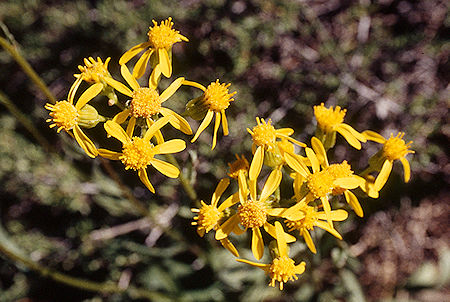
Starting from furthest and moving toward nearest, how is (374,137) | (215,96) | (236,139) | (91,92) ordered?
(236,139)
(374,137)
(215,96)
(91,92)

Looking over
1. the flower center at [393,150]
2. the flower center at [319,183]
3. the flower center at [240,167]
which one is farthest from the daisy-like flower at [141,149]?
the flower center at [393,150]

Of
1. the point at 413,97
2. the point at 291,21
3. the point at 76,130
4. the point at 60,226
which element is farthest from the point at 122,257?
the point at 413,97

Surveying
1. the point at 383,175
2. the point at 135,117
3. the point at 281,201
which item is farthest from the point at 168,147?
the point at 383,175

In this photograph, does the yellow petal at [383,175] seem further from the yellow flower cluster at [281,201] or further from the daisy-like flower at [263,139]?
the daisy-like flower at [263,139]

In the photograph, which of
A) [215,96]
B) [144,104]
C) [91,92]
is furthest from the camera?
[215,96]

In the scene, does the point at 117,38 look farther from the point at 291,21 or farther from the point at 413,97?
the point at 413,97

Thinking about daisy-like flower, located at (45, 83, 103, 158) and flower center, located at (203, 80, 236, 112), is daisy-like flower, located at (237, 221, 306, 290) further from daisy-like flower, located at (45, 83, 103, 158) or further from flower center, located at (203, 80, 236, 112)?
daisy-like flower, located at (45, 83, 103, 158)

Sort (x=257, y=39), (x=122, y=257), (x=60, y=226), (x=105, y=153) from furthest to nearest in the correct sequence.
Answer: (x=60, y=226), (x=257, y=39), (x=122, y=257), (x=105, y=153)

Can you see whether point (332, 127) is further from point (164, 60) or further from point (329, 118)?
point (164, 60)
